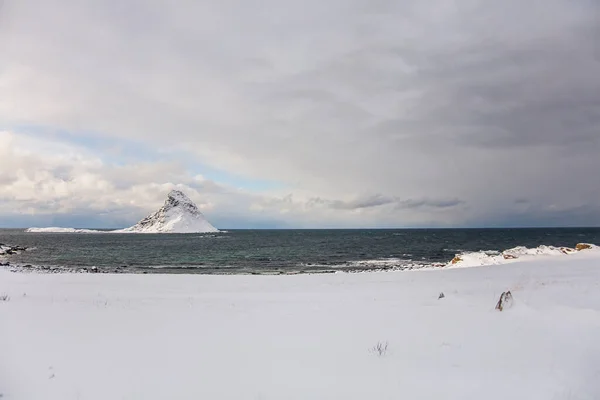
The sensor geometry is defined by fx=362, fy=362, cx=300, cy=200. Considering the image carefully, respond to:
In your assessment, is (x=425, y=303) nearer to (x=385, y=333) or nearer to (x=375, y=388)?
(x=385, y=333)

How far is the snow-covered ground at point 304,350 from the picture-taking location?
5.77 metres

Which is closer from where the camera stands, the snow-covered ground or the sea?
the snow-covered ground

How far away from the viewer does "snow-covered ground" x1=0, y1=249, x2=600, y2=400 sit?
5.77 m

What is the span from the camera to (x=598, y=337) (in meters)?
7.79

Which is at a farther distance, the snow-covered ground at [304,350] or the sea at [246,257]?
the sea at [246,257]

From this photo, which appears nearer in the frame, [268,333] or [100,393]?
[100,393]

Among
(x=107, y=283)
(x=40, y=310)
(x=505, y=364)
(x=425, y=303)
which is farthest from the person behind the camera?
(x=107, y=283)

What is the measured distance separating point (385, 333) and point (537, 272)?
1942 cm

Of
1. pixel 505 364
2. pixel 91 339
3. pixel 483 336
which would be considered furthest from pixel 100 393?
pixel 483 336

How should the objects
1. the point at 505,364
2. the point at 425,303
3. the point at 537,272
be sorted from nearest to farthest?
the point at 505,364 → the point at 425,303 → the point at 537,272

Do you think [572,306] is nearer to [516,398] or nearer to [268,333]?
[516,398]

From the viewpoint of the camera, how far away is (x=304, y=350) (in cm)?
748

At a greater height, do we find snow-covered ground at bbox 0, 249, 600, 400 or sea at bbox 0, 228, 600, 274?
snow-covered ground at bbox 0, 249, 600, 400

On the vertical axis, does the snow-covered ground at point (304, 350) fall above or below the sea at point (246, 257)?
above
